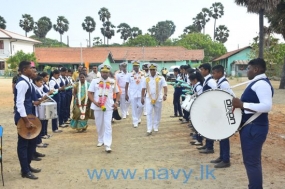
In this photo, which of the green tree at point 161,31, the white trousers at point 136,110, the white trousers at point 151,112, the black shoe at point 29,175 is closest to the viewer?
the black shoe at point 29,175

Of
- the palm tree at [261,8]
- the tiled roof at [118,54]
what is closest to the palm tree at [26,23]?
the tiled roof at [118,54]

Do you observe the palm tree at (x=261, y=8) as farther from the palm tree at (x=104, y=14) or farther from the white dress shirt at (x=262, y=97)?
the palm tree at (x=104, y=14)

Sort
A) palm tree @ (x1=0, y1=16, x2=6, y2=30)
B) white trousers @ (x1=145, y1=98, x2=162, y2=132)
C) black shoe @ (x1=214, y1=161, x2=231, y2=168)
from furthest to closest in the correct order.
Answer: palm tree @ (x1=0, y1=16, x2=6, y2=30)
white trousers @ (x1=145, y1=98, x2=162, y2=132)
black shoe @ (x1=214, y1=161, x2=231, y2=168)

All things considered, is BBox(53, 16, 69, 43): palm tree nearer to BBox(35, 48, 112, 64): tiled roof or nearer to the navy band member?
BBox(35, 48, 112, 64): tiled roof

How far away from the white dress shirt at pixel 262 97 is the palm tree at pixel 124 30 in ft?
279

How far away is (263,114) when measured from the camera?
4.39 metres

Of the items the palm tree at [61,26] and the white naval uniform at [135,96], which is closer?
the white naval uniform at [135,96]

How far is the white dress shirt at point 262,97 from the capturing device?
417 cm

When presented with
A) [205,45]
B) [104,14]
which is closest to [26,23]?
[104,14]

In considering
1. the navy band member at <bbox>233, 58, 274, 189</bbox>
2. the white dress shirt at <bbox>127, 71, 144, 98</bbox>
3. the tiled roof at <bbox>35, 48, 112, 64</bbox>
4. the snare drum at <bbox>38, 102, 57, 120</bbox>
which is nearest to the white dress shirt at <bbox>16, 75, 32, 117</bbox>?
the snare drum at <bbox>38, 102, 57, 120</bbox>

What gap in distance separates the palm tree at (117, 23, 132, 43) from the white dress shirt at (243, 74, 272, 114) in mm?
85107

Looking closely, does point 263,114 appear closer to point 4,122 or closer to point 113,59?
point 4,122

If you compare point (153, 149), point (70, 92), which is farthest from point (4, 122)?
point (153, 149)

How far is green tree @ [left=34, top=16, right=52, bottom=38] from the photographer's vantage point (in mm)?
81062
